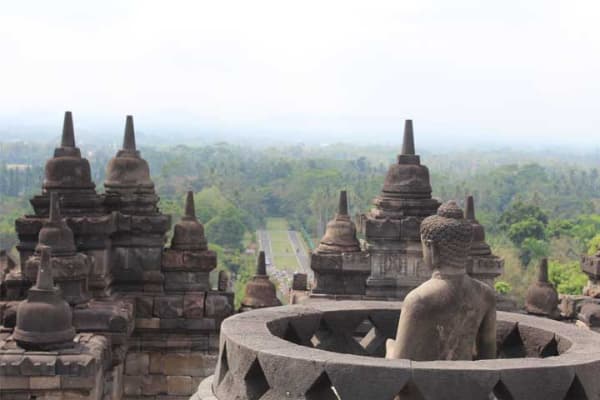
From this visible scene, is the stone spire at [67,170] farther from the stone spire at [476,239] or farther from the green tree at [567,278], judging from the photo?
the green tree at [567,278]

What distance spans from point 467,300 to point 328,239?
22.1 ft

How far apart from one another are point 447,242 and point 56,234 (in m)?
5.27

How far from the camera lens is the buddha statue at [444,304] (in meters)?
6.08

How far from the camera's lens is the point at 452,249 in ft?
20.2

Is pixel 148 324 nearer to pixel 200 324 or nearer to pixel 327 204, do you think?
pixel 200 324

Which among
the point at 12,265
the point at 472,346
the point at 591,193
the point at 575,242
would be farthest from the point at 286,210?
the point at 472,346

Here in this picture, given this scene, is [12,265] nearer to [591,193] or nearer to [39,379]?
[39,379]

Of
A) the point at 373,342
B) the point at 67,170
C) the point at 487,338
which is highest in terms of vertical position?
the point at 67,170

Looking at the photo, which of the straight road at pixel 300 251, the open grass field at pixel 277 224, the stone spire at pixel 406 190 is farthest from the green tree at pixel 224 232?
the stone spire at pixel 406 190

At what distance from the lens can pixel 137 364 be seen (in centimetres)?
1134

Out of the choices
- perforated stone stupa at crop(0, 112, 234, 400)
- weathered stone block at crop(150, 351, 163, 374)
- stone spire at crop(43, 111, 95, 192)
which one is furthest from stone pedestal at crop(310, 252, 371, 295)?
stone spire at crop(43, 111, 95, 192)

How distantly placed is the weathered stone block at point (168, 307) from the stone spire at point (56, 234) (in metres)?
1.45

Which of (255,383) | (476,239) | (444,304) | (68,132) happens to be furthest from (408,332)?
(476,239)

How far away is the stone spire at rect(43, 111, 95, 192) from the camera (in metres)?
11.4
